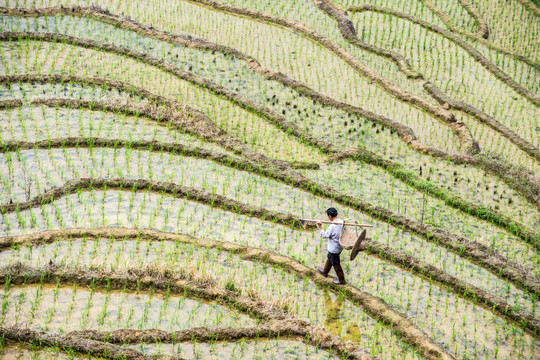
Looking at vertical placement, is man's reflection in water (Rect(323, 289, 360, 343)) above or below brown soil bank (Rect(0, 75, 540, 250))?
below

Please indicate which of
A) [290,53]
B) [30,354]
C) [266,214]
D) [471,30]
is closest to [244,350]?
[30,354]

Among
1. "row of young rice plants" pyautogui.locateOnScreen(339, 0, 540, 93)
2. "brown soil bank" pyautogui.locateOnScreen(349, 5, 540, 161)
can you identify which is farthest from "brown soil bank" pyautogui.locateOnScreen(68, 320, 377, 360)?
"row of young rice plants" pyautogui.locateOnScreen(339, 0, 540, 93)

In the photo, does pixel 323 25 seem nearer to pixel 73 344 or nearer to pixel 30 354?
pixel 73 344

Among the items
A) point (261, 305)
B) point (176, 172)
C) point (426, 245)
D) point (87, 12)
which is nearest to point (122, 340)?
point (261, 305)

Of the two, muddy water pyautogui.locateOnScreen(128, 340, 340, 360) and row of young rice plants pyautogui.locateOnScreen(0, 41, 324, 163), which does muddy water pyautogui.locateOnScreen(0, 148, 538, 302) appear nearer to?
row of young rice plants pyautogui.locateOnScreen(0, 41, 324, 163)

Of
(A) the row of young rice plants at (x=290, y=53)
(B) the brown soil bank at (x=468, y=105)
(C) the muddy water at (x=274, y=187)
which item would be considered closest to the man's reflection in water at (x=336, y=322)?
(C) the muddy water at (x=274, y=187)
